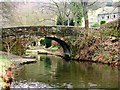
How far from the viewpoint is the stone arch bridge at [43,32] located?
40.2m

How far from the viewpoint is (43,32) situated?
42.2 meters

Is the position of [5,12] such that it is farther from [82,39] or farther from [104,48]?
[104,48]

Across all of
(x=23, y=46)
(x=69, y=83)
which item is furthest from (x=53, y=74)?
(x=23, y=46)

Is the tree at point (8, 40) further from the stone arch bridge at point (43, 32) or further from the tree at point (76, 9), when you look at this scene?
the tree at point (76, 9)

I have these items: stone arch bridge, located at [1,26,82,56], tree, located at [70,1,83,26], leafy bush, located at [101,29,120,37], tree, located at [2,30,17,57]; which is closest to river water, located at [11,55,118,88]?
tree, located at [2,30,17,57]

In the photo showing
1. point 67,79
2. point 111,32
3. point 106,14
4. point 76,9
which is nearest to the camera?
point 67,79

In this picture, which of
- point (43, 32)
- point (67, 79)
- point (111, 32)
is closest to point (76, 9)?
point (111, 32)

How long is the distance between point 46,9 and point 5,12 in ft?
82.7

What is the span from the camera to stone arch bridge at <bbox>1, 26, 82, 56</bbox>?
40188 millimetres

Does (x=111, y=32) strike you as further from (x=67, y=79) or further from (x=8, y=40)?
(x=67, y=79)

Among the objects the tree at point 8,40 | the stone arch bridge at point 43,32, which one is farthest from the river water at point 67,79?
the stone arch bridge at point 43,32

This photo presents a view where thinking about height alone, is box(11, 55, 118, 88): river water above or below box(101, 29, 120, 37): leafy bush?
below

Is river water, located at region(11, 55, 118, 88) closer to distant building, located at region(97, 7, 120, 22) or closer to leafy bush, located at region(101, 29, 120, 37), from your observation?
leafy bush, located at region(101, 29, 120, 37)

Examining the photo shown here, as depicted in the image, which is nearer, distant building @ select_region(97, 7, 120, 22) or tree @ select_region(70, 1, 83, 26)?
tree @ select_region(70, 1, 83, 26)
